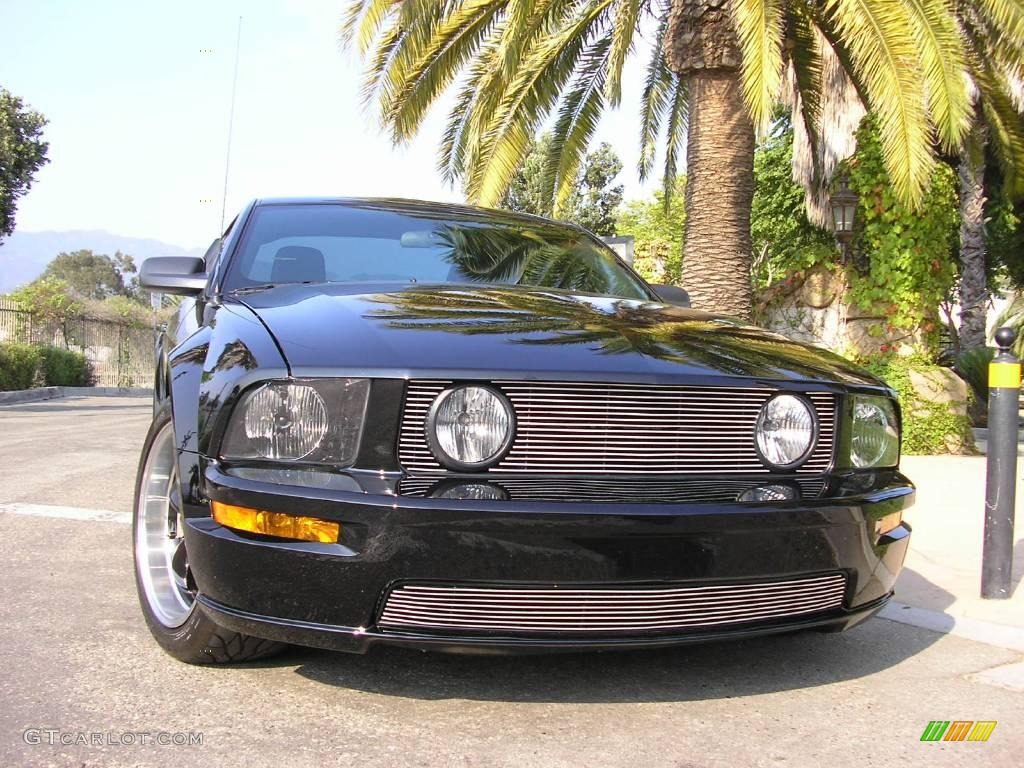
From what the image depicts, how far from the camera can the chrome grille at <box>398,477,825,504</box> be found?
7.72 ft

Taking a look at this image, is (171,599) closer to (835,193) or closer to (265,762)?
(265,762)

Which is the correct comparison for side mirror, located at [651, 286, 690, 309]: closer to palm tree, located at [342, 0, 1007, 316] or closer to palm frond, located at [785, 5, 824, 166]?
palm tree, located at [342, 0, 1007, 316]

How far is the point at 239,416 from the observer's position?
2.44m

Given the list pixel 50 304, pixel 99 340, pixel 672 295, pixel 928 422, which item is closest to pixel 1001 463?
pixel 672 295

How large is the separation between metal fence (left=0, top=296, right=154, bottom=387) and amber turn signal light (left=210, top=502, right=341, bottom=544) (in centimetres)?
2252

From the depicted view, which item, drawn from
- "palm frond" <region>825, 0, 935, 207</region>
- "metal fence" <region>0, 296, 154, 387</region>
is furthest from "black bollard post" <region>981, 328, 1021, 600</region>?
"metal fence" <region>0, 296, 154, 387</region>

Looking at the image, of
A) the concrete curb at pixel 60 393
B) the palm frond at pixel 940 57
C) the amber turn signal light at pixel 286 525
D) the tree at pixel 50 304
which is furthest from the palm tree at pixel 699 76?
the tree at pixel 50 304

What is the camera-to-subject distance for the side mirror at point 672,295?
13.9 feet

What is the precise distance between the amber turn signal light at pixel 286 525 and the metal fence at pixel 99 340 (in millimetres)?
22523

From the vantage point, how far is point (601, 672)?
285 centimetres

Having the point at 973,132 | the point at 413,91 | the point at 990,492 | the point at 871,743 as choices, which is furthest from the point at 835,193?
the point at 871,743

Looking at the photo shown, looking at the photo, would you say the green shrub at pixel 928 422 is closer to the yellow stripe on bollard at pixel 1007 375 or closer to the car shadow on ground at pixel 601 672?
the yellow stripe on bollard at pixel 1007 375

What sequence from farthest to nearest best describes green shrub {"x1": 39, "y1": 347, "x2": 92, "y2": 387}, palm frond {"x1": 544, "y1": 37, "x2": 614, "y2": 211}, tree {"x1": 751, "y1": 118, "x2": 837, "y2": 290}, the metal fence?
1. the metal fence
2. green shrub {"x1": 39, "y1": 347, "x2": 92, "y2": 387}
3. tree {"x1": 751, "y1": 118, "x2": 837, "y2": 290}
4. palm frond {"x1": 544, "y1": 37, "x2": 614, "y2": 211}

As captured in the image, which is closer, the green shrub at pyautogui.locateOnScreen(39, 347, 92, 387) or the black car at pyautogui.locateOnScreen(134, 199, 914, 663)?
the black car at pyautogui.locateOnScreen(134, 199, 914, 663)
